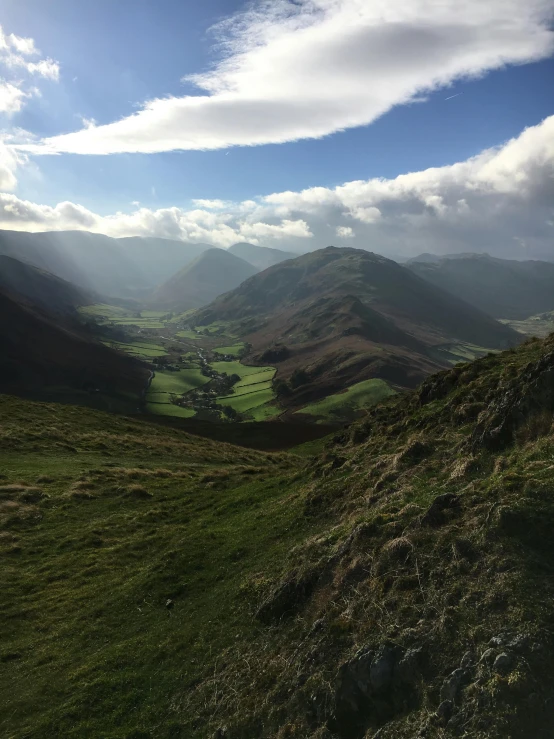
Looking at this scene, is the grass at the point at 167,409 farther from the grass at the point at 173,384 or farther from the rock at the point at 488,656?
the rock at the point at 488,656

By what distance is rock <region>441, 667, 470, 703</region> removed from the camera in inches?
354

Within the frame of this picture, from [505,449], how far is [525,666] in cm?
965

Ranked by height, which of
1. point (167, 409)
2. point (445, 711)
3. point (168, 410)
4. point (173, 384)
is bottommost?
point (168, 410)

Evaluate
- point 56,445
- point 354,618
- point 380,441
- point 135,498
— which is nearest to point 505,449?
point 354,618

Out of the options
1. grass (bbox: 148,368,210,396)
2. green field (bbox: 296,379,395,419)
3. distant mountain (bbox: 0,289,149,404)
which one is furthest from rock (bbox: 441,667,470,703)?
grass (bbox: 148,368,210,396)

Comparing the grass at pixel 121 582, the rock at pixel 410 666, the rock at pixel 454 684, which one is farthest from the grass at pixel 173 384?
the rock at pixel 454 684

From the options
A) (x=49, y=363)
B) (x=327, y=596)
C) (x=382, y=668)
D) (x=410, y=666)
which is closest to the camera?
(x=410, y=666)

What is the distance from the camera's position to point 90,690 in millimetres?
14992

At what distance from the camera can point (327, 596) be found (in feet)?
45.9

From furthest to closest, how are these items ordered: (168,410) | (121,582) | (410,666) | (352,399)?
(352,399)
(168,410)
(121,582)
(410,666)

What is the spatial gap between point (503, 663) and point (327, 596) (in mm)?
6160

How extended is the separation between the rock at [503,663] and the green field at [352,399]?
5163 inches

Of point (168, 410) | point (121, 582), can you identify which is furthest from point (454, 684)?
point (168, 410)

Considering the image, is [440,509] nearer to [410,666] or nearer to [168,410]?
[410,666]
